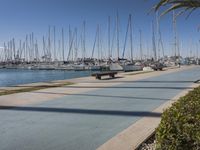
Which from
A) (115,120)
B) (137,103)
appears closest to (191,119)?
(115,120)

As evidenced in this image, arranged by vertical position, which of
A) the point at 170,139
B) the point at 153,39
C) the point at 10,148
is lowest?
the point at 10,148

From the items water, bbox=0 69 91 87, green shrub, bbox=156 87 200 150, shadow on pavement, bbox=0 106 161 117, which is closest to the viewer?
green shrub, bbox=156 87 200 150

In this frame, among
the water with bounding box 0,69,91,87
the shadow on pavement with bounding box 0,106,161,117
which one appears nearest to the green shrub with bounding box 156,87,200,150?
the shadow on pavement with bounding box 0,106,161,117

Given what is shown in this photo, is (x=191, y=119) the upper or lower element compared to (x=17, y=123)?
upper

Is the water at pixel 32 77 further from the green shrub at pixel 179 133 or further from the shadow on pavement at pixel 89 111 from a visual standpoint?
the green shrub at pixel 179 133

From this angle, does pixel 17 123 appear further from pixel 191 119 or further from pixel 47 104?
Answer: pixel 191 119

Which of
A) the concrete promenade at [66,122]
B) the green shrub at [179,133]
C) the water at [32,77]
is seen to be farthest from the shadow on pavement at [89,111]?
the water at [32,77]

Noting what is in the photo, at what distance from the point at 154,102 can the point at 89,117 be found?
12.4ft

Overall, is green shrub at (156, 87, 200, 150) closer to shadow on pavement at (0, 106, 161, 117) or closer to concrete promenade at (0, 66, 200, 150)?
concrete promenade at (0, 66, 200, 150)

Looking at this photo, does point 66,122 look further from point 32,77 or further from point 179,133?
point 32,77

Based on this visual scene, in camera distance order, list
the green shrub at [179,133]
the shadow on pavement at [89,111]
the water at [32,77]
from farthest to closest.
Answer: the water at [32,77]
the shadow on pavement at [89,111]
the green shrub at [179,133]

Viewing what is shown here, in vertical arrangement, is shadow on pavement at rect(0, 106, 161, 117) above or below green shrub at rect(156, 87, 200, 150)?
below

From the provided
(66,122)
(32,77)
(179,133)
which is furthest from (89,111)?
(32,77)

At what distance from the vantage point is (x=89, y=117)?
8.71m
